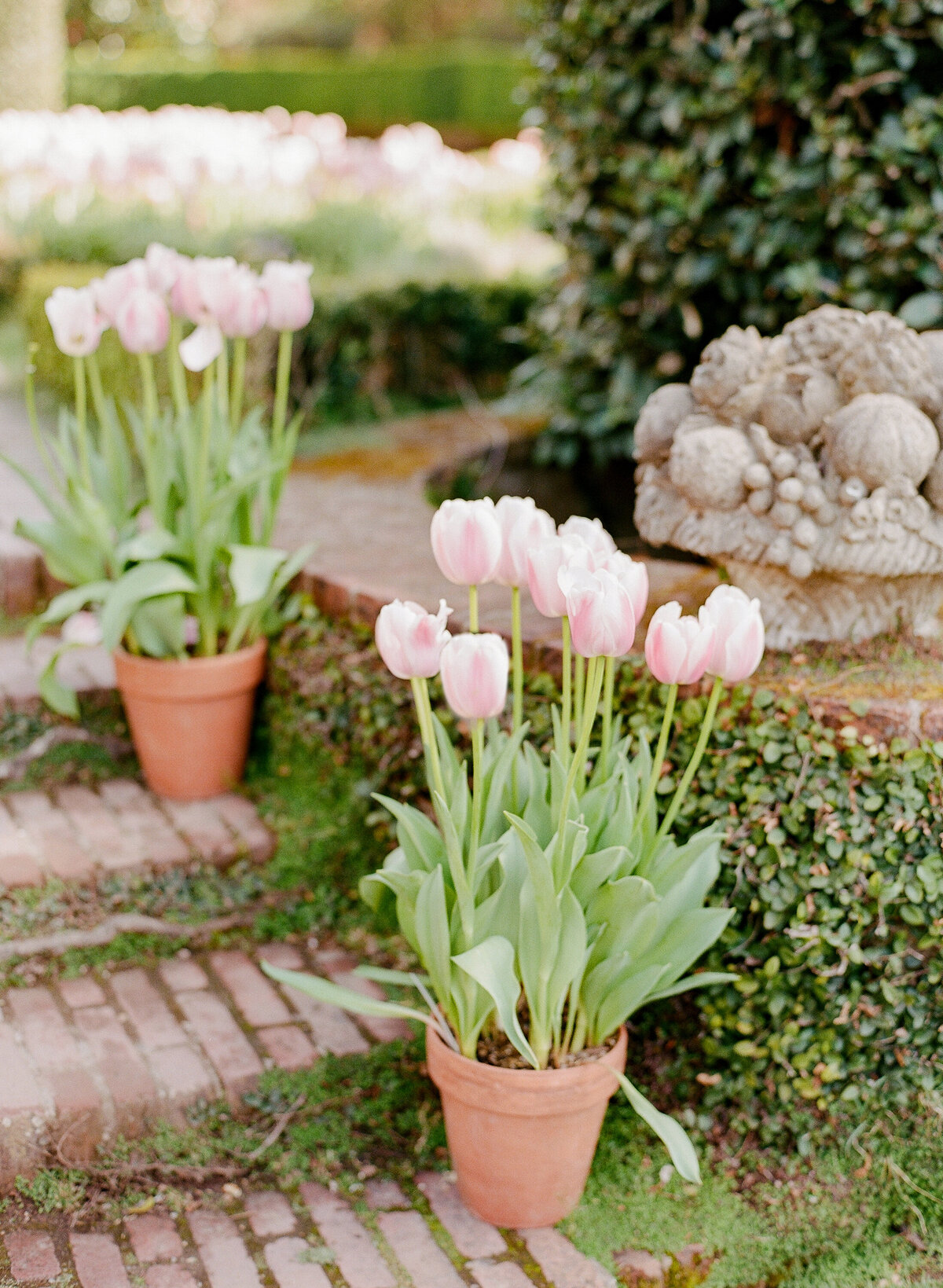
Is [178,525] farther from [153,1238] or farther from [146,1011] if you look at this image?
[153,1238]

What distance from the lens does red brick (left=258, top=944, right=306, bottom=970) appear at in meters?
2.93

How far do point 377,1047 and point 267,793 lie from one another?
871mm

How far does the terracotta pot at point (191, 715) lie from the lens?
10.4 feet

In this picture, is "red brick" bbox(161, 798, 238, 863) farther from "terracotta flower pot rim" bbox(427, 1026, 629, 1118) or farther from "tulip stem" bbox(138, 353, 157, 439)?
"terracotta flower pot rim" bbox(427, 1026, 629, 1118)

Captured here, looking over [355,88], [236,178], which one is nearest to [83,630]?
[236,178]

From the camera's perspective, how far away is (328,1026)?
9.09 ft

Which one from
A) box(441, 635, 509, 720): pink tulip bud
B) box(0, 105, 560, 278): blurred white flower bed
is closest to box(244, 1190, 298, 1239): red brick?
box(441, 635, 509, 720): pink tulip bud

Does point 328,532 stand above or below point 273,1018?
above

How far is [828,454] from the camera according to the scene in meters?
2.42

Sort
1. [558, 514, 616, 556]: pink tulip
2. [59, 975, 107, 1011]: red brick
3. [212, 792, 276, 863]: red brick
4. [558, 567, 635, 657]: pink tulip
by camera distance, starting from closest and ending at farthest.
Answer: [558, 567, 635, 657]: pink tulip
[558, 514, 616, 556]: pink tulip
[59, 975, 107, 1011]: red brick
[212, 792, 276, 863]: red brick

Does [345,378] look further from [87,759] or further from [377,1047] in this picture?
[377,1047]

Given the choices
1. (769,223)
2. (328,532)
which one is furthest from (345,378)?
(769,223)

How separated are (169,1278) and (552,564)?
1.35 m

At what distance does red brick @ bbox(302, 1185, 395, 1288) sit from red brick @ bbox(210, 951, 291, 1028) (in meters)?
0.44
